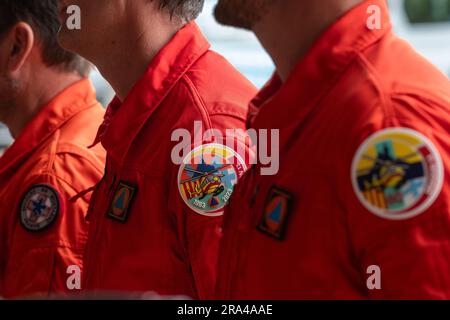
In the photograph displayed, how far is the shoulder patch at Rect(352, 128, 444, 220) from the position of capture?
0.95 m

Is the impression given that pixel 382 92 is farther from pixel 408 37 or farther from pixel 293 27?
pixel 408 37

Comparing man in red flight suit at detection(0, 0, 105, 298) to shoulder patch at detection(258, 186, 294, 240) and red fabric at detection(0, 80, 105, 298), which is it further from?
shoulder patch at detection(258, 186, 294, 240)

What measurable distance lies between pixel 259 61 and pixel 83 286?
2000mm

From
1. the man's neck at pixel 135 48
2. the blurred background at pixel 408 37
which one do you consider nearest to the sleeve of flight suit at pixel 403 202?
the man's neck at pixel 135 48

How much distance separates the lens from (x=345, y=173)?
0.99 meters

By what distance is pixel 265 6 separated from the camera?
1171mm

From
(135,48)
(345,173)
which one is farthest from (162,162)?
(345,173)

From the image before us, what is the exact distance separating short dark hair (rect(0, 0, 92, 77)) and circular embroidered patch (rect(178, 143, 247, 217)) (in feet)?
2.98

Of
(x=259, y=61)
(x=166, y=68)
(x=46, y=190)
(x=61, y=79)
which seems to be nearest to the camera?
(x=166, y=68)

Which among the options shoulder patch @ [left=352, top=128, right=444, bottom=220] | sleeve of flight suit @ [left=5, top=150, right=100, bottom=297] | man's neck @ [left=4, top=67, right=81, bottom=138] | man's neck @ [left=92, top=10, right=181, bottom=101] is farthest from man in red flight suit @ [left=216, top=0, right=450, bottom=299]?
man's neck @ [left=4, top=67, right=81, bottom=138]

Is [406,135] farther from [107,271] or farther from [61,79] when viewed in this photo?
[61,79]

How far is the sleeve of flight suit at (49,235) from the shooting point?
1.76 meters

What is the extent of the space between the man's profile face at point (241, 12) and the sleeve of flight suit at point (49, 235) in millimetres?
658

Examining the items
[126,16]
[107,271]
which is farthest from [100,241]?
[126,16]
